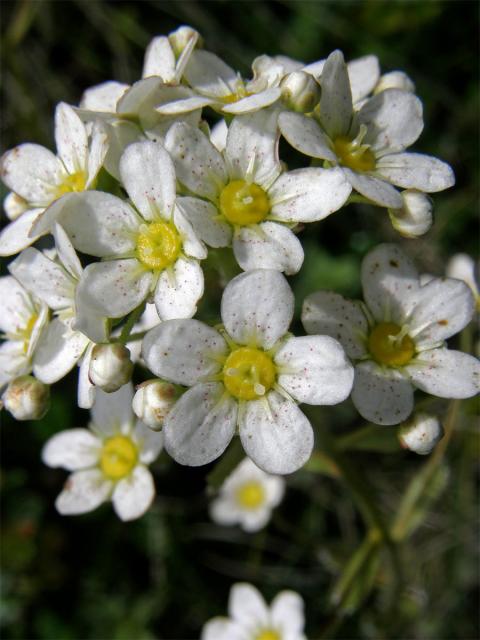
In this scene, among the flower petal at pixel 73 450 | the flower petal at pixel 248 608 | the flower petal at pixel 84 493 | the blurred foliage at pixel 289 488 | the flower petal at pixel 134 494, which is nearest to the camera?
the flower petal at pixel 134 494

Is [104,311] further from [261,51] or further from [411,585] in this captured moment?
[261,51]

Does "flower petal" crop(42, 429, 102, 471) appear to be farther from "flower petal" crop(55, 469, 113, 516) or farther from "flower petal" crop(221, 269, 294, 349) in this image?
"flower petal" crop(221, 269, 294, 349)

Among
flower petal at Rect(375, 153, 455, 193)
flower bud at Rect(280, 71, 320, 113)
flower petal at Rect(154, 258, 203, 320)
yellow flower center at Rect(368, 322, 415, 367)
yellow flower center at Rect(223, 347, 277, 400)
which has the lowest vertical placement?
yellow flower center at Rect(368, 322, 415, 367)

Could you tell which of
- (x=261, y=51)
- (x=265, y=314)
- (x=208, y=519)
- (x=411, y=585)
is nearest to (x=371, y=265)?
(x=265, y=314)

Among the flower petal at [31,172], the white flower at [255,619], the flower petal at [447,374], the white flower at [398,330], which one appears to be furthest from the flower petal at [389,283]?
the white flower at [255,619]

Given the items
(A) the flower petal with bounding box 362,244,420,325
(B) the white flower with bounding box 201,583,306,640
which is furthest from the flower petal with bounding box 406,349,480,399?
(B) the white flower with bounding box 201,583,306,640

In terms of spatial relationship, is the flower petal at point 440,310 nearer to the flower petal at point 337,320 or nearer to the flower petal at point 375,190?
the flower petal at point 337,320

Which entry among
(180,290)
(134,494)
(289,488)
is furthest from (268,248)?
(289,488)

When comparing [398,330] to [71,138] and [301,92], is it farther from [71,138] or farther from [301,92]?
[71,138]
